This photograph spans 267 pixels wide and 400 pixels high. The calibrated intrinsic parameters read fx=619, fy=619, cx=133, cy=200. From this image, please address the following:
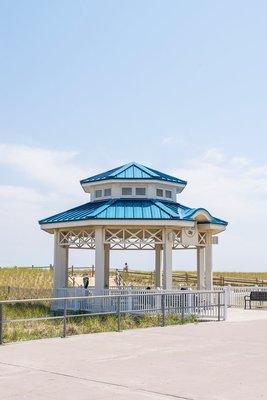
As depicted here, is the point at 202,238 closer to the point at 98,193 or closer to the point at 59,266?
the point at 98,193

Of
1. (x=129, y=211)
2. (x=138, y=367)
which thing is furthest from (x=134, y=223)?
(x=138, y=367)

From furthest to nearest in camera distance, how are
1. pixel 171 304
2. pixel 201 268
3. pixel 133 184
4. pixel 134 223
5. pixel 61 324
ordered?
1. pixel 201 268
2. pixel 133 184
3. pixel 134 223
4. pixel 171 304
5. pixel 61 324

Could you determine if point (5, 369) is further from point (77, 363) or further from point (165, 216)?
point (165, 216)

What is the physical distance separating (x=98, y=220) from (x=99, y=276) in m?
2.96

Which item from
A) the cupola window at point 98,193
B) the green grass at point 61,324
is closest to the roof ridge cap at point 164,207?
the cupola window at point 98,193

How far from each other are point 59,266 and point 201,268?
7303 millimetres

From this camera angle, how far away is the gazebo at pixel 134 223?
28.3 m

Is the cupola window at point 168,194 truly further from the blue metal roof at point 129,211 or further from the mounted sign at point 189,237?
the mounted sign at point 189,237

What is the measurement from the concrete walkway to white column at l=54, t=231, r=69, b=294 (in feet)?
47.1

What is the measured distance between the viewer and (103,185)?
31031mm

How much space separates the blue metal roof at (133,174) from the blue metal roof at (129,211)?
1.13 meters

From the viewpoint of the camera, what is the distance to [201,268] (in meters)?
32.0

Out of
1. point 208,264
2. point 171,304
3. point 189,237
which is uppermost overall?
point 189,237

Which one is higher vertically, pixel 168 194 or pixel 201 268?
pixel 168 194
